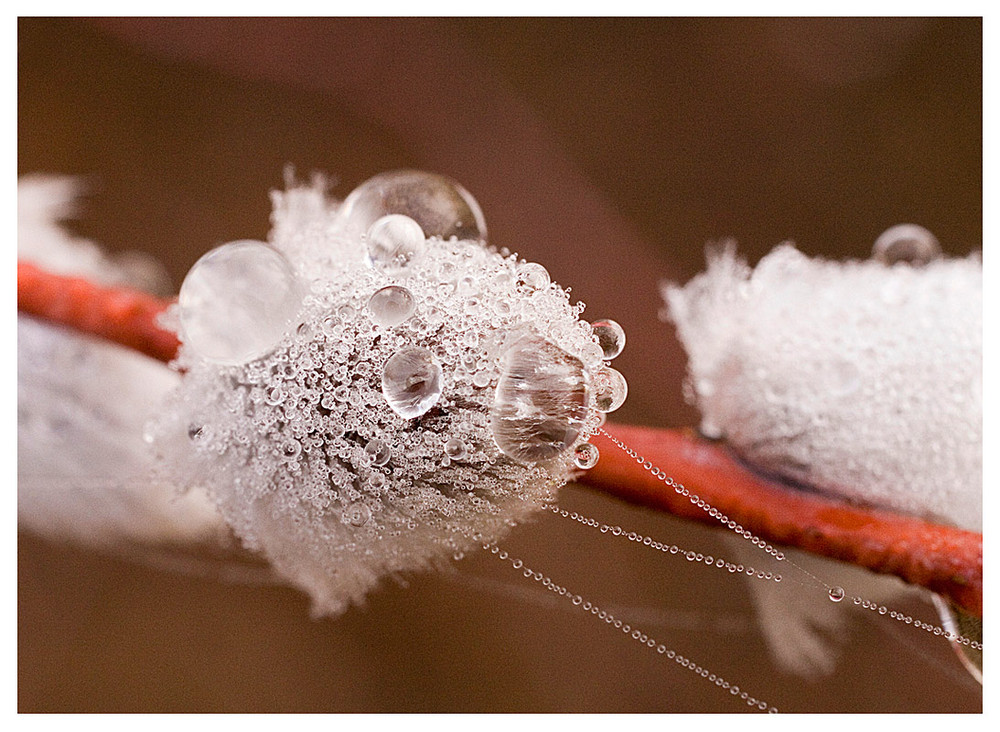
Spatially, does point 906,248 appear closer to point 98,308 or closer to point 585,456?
point 585,456

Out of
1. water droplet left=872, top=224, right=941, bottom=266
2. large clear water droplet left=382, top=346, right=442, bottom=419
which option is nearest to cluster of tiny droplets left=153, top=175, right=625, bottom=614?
large clear water droplet left=382, top=346, right=442, bottom=419

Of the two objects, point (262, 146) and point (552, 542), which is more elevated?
point (262, 146)

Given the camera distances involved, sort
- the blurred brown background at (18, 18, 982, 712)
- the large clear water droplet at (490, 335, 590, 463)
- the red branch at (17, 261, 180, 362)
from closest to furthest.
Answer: the large clear water droplet at (490, 335, 590, 463)
the red branch at (17, 261, 180, 362)
the blurred brown background at (18, 18, 982, 712)

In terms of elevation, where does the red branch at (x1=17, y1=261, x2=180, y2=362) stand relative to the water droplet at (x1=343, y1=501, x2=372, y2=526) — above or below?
above

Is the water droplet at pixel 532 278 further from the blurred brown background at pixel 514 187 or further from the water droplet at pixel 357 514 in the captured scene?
the blurred brown background at pixel 514 187

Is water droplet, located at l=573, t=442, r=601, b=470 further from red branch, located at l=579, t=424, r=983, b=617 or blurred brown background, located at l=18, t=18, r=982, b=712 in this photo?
blurred brown background, located at l=18, t=18, r=982, b=712

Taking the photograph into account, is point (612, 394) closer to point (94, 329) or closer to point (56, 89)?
point (94, 329)

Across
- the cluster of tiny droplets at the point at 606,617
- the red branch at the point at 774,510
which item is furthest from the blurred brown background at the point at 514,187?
the red branch at the point at 774,510
